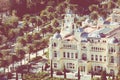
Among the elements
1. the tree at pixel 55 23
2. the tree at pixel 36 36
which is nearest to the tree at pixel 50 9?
the tree at pixel 55 23

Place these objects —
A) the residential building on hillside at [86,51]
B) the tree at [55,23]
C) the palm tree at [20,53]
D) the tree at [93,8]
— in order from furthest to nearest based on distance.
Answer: the tree at [93,8] < the tree at [55,23] < the palm tree at [20,53] < the residential building on hillside at [86,51]

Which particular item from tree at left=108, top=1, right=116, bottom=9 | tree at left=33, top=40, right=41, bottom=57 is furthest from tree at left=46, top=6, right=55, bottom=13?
tree at left=33, top=40, right=41, bottom=57

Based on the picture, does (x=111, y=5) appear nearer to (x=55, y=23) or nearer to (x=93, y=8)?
(x=93, y=8)

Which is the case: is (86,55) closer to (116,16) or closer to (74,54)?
(74,54)

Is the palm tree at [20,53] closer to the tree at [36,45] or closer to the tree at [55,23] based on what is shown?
the tree at [36,45]

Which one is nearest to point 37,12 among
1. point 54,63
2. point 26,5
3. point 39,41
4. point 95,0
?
point 26,5

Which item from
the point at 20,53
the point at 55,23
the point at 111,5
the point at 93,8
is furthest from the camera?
the point at 111,5

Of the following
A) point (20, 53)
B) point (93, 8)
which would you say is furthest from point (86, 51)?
point (93, 8)

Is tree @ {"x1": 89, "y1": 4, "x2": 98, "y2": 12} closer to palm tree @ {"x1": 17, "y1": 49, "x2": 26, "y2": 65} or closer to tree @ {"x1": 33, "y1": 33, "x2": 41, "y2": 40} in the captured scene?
tree @ {"x1": 33, "y1": 33, "x2": 41, "y2": 40}
